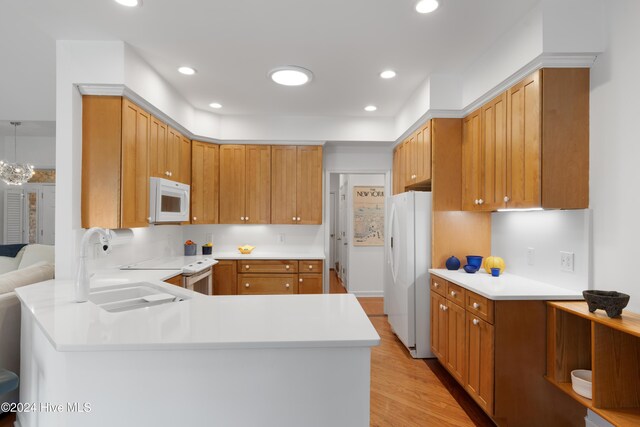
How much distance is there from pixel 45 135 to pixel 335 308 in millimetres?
5854

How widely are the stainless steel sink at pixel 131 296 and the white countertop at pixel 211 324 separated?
0.16 metres

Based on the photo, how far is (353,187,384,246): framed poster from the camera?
5.95 metres

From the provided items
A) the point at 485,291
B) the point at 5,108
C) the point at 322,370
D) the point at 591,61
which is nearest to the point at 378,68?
the point at 591,61

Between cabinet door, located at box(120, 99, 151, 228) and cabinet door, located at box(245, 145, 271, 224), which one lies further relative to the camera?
cabinet door, located at box(245, 145, 271, 224)

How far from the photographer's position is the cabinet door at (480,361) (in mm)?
2141

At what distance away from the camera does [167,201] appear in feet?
11.0

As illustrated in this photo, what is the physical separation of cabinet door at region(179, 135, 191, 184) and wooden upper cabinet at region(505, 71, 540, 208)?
10.8ft

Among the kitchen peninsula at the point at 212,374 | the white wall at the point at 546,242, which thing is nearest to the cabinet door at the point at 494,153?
the white wall at the point at 546,242

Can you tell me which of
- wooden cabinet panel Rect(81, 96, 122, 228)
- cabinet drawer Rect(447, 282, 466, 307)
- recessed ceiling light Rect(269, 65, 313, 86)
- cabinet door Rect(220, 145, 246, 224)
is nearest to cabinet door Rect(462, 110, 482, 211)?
cabinet drawer Rect(447, 282, 466, 307)

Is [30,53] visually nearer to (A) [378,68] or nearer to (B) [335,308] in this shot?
(A) [378,68]

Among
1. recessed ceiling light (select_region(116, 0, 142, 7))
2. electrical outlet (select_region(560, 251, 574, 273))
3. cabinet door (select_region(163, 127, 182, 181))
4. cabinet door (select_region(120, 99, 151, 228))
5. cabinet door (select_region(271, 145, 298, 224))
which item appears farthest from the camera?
cabinet door (select_region(271, 145, 298, 224))

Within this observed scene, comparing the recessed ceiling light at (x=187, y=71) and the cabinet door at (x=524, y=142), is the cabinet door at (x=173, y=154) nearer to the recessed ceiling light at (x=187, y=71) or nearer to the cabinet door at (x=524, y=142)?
the recessed ceiling light at (x=187, y=71)

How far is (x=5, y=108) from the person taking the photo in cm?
393

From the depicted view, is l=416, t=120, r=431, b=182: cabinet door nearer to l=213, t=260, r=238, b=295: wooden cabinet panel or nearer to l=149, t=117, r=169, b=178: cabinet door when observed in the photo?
l=213, t=260, r=238, b=295: wooden cabinet panel
